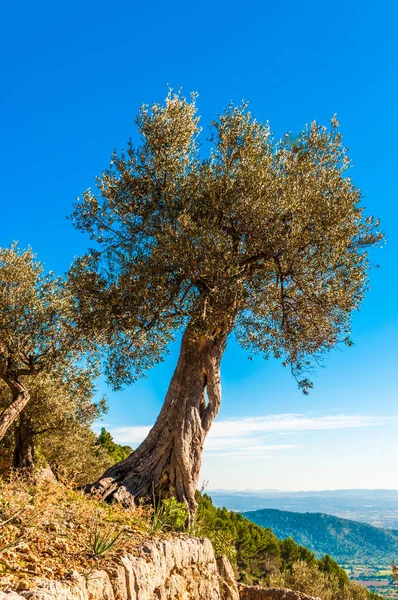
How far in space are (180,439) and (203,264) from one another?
5.21 m

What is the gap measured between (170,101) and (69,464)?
987 inches

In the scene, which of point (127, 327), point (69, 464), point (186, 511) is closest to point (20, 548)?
point (186, 511)

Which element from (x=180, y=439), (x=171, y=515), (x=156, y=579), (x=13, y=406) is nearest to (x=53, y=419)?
(x=13, y=406)

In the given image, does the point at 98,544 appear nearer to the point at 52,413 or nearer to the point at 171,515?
the point at 171,515

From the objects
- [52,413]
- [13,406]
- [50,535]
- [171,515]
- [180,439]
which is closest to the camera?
[50,535]

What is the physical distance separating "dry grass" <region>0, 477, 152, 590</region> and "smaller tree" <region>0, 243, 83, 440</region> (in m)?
Answer: 11.0

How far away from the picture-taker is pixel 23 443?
2708cm

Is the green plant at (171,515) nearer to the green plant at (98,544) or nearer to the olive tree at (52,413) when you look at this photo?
the green plant at (98,544)

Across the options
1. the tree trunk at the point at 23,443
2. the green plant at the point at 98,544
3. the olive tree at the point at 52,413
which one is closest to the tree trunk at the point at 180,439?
the green plant at the point at 98,544

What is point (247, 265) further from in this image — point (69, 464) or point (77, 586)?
point (69, 464)

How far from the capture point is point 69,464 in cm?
3256

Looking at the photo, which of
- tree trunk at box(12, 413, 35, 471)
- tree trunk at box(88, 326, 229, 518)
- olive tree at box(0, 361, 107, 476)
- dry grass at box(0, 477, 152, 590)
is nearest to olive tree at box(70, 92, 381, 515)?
tree trunk at box(88, 326, 229, 518)

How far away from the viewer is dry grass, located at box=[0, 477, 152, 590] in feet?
21.0

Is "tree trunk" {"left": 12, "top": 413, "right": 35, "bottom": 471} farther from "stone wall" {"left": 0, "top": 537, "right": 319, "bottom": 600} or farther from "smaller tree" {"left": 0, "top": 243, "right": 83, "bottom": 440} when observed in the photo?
"stone wall" {"left": 0, "top": 537, "right": 319, "bottom": 600}
